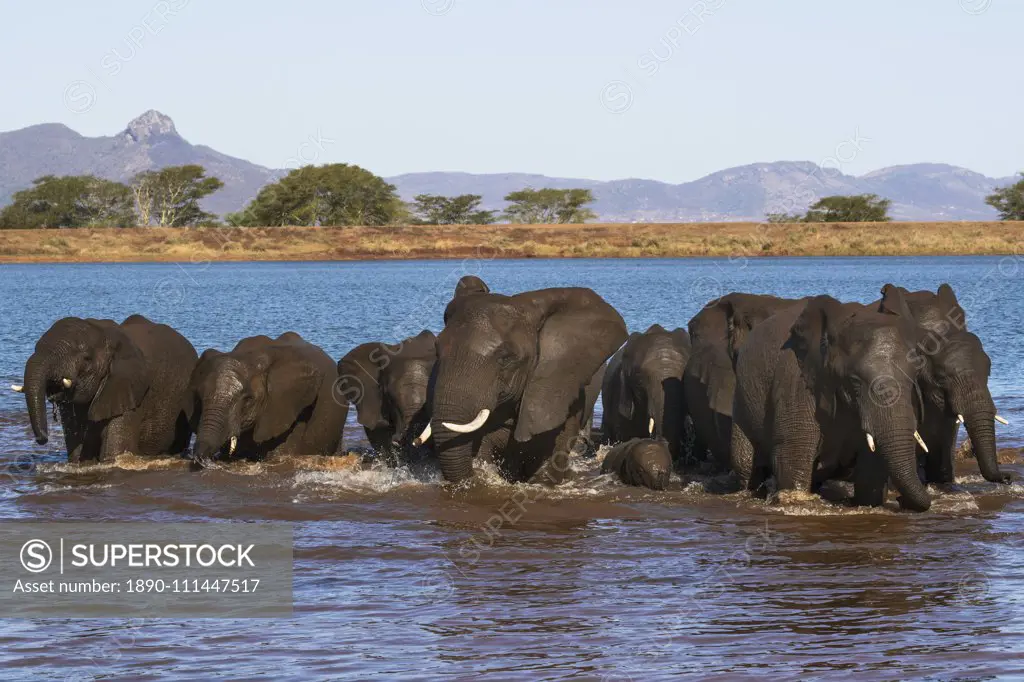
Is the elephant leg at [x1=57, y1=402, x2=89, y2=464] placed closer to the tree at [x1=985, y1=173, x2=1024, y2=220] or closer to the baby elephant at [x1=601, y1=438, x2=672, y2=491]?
the baby elephant at [x1=601, y1=438, x2=672, y2=491]

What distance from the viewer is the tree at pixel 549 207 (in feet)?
455

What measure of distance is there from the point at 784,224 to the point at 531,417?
347ft

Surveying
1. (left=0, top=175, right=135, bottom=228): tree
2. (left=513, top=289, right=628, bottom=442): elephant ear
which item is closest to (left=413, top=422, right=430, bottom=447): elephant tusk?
(left=513, top=289, right=628, bottom=442): elephant ear

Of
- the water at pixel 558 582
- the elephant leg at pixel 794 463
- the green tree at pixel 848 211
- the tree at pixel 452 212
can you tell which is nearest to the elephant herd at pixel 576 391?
the elephant leg at pixel 794 463

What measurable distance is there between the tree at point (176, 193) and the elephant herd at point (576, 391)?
11222cm

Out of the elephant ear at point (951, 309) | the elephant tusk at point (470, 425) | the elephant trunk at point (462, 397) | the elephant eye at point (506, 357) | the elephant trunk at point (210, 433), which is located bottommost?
the elephant trunk at point (210, 433)

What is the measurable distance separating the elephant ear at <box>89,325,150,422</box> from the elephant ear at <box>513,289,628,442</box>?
4.48 meters

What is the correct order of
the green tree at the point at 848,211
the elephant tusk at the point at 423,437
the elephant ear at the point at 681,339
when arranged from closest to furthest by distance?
the elephant tusk at the point at 423,437, the elephant ear at the point at 681,339, the green tree at the point at 848,211

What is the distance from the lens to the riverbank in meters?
104

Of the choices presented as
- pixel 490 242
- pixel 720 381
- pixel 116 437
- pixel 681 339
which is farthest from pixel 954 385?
pixel 490 242

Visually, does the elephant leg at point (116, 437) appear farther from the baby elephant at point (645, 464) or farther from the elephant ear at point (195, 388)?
the baby elephant at point (645, 464)

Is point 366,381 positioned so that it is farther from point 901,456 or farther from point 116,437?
point 901,456

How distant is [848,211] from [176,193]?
2325 inches

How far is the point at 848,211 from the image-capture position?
416 feet
